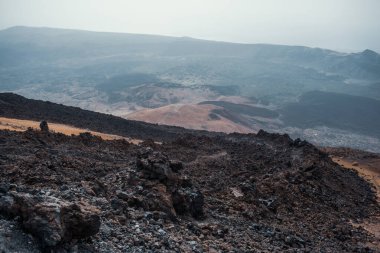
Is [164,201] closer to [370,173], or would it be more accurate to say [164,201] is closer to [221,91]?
[370,173]

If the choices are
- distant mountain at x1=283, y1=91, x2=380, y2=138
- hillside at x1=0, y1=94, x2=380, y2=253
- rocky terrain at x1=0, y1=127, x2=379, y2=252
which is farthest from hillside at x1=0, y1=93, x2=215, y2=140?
distant mountain at x1=283, y1=91, x2=380, y2=138

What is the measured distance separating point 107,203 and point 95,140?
38.9 feet

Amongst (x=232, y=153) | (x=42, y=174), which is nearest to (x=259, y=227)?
(x=42, y=174)

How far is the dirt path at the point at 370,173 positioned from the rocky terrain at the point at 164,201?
0.56 m

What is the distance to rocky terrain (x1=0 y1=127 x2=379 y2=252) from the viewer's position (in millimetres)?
7504

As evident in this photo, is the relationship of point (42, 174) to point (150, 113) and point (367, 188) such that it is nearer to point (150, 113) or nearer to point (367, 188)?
point (367, 188)

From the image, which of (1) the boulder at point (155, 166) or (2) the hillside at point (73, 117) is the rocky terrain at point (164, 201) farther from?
(2) the hillside at point (73, 117)

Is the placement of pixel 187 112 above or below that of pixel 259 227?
below

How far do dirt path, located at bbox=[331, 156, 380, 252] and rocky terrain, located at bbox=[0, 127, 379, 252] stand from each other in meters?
0.56

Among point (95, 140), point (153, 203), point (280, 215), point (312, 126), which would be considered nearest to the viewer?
point (153, 203)

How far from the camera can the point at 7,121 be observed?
2616cm

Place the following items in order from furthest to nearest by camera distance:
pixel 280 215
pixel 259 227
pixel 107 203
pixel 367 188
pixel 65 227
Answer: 1. pixel 367 188
2. pixel 280 215
3. pixel 259 227
4. pixel 107 203
5. pixel 65 227

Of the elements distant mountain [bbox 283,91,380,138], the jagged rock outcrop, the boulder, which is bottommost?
distant mountain [bbox 283,91,380,138]

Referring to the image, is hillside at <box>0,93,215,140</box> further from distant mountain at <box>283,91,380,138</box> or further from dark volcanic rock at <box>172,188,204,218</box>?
distant mountain at <box>283,91,380,138</box>
